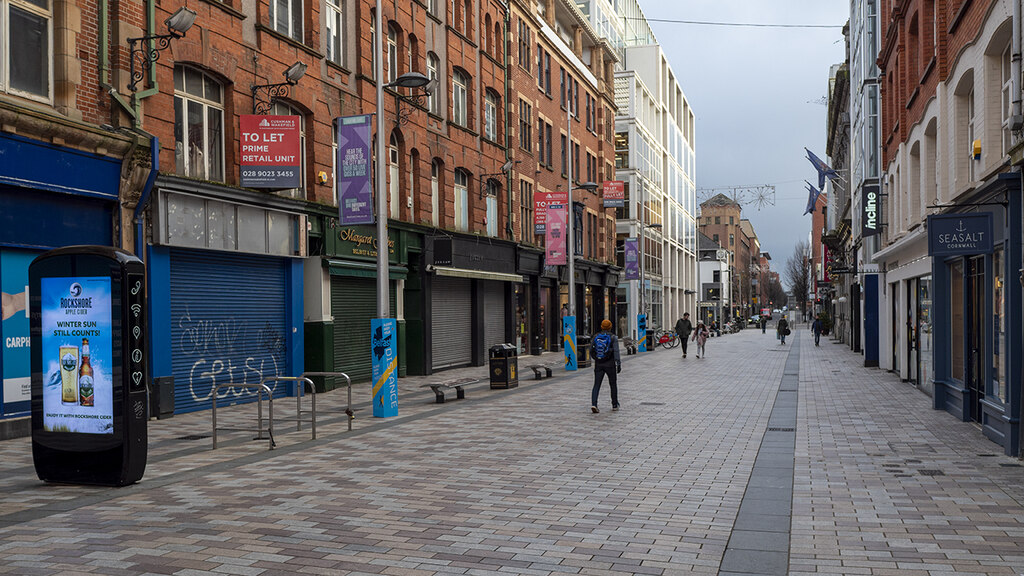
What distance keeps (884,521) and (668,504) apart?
6.06 feet

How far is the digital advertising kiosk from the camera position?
28.6 ft

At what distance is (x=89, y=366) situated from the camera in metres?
8.82

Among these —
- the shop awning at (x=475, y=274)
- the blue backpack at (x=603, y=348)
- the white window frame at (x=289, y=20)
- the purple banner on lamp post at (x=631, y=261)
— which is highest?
the white window frame at (x=289, y=20)

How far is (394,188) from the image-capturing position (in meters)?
24.2

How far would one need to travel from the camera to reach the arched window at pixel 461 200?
28578 millimetres

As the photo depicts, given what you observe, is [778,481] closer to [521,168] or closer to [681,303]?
[521,168]

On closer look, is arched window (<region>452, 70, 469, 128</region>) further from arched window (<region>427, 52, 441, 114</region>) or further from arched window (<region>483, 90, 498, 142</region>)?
arched window (<region>483, 90, 498, 142</region>)

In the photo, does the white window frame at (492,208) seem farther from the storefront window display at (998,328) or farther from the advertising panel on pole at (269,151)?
the storefront window display at (998,328)

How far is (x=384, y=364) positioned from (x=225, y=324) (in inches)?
163

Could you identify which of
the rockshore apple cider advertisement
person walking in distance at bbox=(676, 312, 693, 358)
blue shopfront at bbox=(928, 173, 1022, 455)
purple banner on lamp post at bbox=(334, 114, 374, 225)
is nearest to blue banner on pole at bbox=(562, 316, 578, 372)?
person walking in distance at bbox=(676, 312, 693, 358)

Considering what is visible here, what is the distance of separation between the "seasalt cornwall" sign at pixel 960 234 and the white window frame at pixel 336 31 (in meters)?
14.5

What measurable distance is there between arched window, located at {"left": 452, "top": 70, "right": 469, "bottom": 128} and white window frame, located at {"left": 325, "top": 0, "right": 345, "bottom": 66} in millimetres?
7222

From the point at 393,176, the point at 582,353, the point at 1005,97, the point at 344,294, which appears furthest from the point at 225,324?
the point at 582,353

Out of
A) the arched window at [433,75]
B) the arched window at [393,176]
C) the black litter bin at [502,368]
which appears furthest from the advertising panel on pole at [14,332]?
the arched window at [433,75]
